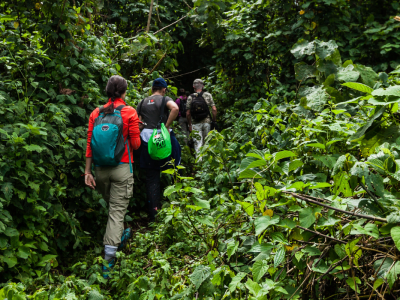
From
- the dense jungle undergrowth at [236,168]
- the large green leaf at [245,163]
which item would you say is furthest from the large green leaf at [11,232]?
the large green leaf at [245,163]

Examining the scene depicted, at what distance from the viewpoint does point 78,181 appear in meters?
4.02

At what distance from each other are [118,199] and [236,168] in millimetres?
1304

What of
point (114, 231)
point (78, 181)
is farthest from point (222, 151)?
point (78, 181)

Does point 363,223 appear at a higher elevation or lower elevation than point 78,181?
higher

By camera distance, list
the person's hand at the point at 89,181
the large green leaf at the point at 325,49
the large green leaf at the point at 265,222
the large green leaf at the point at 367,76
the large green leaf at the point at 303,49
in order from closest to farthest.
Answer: the large green leaf at the point at 265,222, the large green leaf at the point at 367,76, the large green leaf at the point at 325,49, the large green leaf at the point at 303,49, the person's hand at the point at 89,181

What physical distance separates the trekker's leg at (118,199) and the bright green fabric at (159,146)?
0.65 m

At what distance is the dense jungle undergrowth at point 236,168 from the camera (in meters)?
1.49

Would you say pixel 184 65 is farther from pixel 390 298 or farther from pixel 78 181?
pixel 390 298

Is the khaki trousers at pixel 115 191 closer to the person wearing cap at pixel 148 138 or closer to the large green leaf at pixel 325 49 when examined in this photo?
the person wearing cap at pixel 148 138

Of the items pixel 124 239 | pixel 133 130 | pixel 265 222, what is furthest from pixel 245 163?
pixel 124 239

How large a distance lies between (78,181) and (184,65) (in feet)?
33.1

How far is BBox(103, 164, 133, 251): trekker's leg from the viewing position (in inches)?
144

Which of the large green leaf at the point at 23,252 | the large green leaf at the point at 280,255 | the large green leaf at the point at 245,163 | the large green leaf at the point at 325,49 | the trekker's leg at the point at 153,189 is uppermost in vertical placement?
the large green leaf at the point at 325,49

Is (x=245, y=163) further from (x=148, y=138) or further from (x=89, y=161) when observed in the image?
(x=148, y=138)
